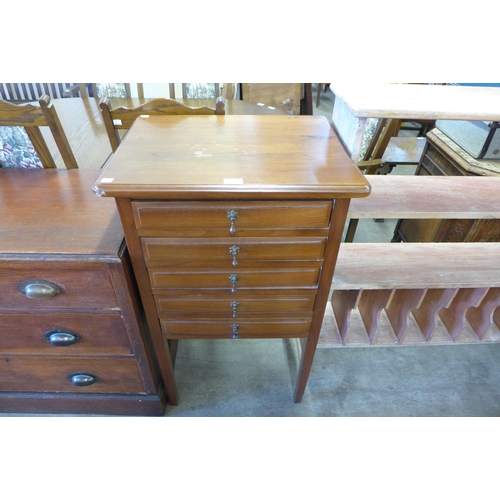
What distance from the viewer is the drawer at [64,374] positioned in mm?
1186

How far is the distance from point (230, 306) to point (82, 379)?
25.2 inches

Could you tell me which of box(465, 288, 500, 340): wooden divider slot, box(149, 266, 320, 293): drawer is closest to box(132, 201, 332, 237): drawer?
box(149, 266, 320, 293): drawer

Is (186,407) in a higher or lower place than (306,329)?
lower

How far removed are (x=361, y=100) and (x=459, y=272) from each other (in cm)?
76

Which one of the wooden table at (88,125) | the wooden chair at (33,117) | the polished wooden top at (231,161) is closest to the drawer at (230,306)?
the polished wooden top at (231,161)

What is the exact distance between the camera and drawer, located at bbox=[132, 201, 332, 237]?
813mm

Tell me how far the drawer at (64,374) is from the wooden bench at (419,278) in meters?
0.76

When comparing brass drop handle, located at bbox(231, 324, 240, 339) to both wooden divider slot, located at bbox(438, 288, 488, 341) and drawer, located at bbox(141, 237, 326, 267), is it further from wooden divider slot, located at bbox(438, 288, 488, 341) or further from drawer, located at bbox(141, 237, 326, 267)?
wooden divider slot, located at bbox(438, 288, 488, 341)

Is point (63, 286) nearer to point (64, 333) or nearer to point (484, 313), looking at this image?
point (64, 333)

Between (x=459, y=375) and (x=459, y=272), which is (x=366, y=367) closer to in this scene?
(x=459, y=375)

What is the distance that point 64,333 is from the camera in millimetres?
1078

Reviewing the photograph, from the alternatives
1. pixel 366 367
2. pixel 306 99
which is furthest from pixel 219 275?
pixel 306 99

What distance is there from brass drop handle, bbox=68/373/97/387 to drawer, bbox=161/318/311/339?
356 mm

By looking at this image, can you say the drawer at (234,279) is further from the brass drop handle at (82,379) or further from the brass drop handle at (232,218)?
the brass drop handle at (82,379)
